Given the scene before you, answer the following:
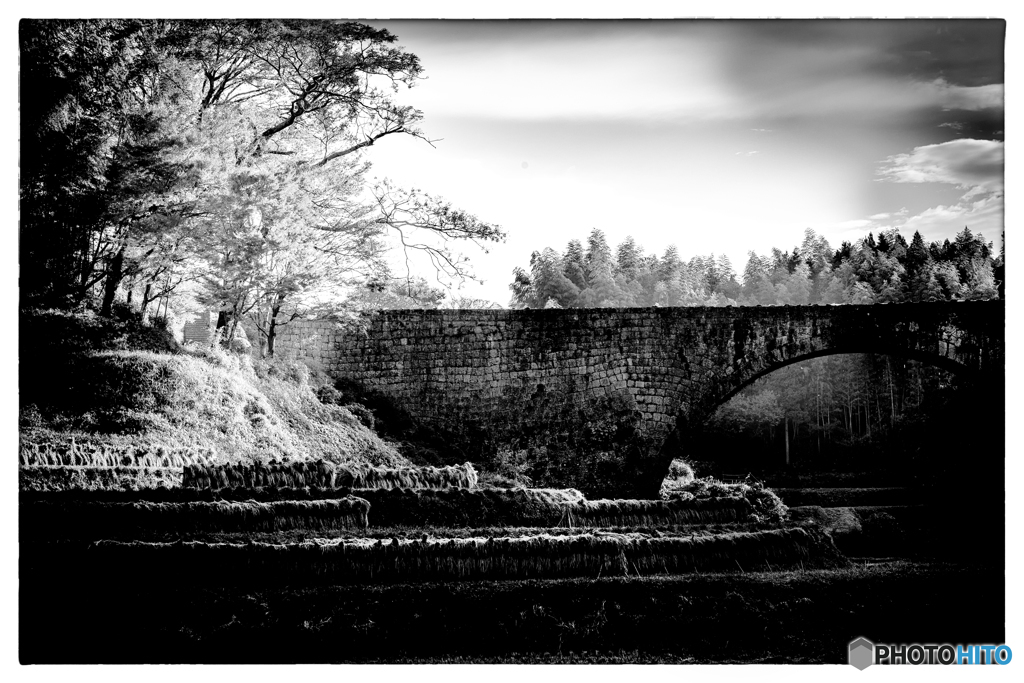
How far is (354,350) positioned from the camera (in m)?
8.63

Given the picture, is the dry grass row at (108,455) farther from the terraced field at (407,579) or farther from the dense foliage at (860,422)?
the dense foliage at (860,422)

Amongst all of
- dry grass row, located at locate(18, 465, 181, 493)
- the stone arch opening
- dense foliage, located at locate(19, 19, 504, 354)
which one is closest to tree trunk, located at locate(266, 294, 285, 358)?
dense foliage, located at locate(19, 19, 504, 354)

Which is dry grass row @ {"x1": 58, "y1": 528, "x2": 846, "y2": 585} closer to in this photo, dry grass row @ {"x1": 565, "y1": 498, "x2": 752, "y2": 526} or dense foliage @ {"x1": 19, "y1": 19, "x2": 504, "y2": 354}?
dry grass row @ {"x1": 565, "y1": 498, "x2": 752, "y2": 526}

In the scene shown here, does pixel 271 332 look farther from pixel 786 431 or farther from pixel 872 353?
pixel 872 353

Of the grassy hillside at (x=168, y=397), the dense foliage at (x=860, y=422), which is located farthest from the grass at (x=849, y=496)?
the grassy hillside at (x=168, y=397)

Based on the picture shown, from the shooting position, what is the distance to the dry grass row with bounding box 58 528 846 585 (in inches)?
290

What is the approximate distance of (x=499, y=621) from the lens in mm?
7496

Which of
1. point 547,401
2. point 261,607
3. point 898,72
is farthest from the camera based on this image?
point 547,401

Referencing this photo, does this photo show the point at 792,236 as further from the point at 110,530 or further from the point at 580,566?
the point at 110,530

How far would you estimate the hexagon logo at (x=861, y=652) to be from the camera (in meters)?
7.62

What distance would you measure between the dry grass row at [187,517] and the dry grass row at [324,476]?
35 centimetres

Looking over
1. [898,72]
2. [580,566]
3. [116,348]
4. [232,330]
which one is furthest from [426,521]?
[898,72]

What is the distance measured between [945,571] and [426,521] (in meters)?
4.74

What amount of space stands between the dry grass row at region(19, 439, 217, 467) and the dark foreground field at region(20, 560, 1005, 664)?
101 centimetres
